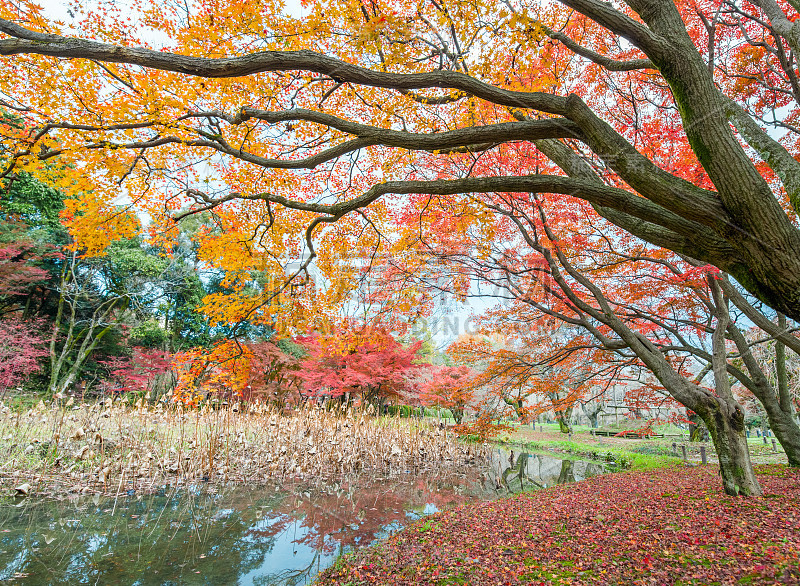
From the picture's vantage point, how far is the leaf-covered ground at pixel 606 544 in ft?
7.88

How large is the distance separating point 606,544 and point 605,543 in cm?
3

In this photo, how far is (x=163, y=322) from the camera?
17141 mm

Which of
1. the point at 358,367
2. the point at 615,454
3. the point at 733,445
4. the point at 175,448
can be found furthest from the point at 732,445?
the point at 358,367

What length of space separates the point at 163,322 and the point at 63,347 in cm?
439

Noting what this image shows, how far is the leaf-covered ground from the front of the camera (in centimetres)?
240

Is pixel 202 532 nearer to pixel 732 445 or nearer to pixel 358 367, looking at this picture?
pixel 732 445

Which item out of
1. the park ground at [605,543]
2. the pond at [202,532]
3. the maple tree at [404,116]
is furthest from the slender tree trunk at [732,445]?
the pond at [202,532]

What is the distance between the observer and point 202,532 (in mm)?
4125

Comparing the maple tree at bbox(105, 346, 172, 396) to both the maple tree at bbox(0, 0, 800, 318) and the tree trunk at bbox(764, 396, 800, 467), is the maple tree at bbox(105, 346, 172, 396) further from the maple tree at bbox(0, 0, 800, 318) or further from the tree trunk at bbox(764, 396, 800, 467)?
the tree trunk at bbox(764, 396, 800, 467)

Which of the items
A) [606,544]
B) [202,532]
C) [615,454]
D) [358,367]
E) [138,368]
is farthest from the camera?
[138,368]

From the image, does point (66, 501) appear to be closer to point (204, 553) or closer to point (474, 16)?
point (204, 553)

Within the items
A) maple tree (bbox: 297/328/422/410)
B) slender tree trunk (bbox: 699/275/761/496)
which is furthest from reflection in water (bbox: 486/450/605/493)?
maple tree (bbox: 297/328/422/410)

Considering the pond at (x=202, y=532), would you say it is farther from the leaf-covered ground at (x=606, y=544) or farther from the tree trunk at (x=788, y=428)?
the tree trunk at (x=788, y=428)

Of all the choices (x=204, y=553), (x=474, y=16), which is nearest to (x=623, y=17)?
(x=474, y=16)
